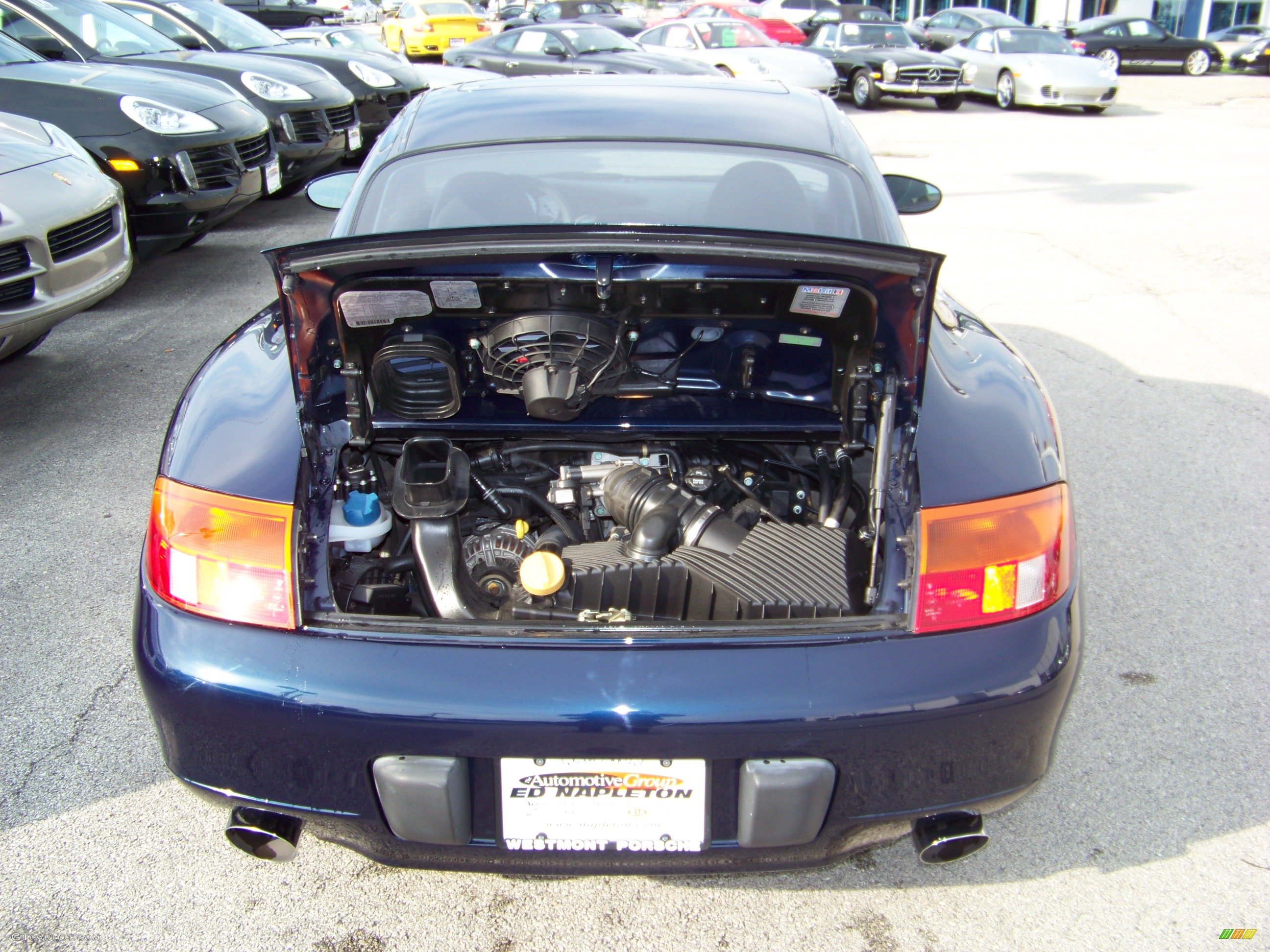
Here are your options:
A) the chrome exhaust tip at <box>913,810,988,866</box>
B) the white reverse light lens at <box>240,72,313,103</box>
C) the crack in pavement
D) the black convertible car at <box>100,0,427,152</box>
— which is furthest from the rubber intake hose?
the black convertible car at <box>100,0,427,152</box>

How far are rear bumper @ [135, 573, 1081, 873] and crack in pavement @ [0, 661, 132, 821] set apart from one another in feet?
2.55

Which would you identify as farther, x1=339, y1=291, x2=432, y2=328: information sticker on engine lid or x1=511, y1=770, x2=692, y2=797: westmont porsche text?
x1=339, y1=291, x2=432, y2=328: information sticker on engine lid

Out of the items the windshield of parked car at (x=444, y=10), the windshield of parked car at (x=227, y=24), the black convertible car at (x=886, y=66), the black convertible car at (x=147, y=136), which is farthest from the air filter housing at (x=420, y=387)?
the windshield of parked car at (x=444, y=10)

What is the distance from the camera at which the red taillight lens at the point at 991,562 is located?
167cm

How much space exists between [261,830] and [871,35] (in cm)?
1677

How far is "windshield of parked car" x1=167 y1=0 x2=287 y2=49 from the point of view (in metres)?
8.77

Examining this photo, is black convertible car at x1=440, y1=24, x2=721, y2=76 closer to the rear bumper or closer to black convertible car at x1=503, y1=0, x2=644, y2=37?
black convertible car at x1=503, y1=0, x2=644, y2=37

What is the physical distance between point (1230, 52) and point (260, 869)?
2797cm

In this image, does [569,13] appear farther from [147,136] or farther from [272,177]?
[147,136]

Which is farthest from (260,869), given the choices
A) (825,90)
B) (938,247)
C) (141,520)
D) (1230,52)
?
(1230,52)

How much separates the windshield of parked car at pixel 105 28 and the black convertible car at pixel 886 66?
10936 mm

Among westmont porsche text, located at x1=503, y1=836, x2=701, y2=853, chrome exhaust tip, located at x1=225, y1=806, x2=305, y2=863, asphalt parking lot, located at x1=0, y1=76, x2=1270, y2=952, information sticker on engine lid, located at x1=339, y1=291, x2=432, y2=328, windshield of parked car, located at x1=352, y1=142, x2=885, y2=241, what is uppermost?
windshield of parked car, located at x1=352, y1=142, x2=885, y2=241

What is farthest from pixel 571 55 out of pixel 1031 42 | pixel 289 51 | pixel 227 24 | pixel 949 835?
pixel 949 835

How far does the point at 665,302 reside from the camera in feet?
6.86
